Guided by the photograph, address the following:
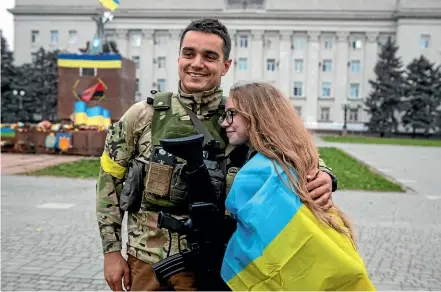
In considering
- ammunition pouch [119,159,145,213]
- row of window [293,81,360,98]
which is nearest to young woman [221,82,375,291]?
ammunition pouch [119,159,145,213]

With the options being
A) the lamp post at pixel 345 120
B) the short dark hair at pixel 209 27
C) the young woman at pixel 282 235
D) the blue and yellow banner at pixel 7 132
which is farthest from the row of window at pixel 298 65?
the young woman at pixel 282 235

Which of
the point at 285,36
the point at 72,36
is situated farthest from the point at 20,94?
the point at 285,36

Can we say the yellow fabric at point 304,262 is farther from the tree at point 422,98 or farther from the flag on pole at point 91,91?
the tree at point 422,98

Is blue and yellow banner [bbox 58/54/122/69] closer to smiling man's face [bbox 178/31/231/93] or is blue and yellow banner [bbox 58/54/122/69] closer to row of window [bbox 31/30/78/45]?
smiling man's face [bbox 178/31/231/93]

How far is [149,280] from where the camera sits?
7.64 feet

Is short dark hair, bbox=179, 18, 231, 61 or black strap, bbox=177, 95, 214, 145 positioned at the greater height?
short dark hair, bbox=179, 18, 231, 61

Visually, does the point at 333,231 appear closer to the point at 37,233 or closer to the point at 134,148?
the point at 134,148

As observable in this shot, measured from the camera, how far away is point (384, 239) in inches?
280

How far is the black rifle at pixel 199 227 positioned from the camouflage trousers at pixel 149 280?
1.4 inches

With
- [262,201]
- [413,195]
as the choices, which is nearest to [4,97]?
[413,195]

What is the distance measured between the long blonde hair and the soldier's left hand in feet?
0.10

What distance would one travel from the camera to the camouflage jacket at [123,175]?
91.5 inches

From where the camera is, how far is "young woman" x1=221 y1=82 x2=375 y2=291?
5.93ft

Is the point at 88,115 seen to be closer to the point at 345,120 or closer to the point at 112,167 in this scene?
the point at 112,167
